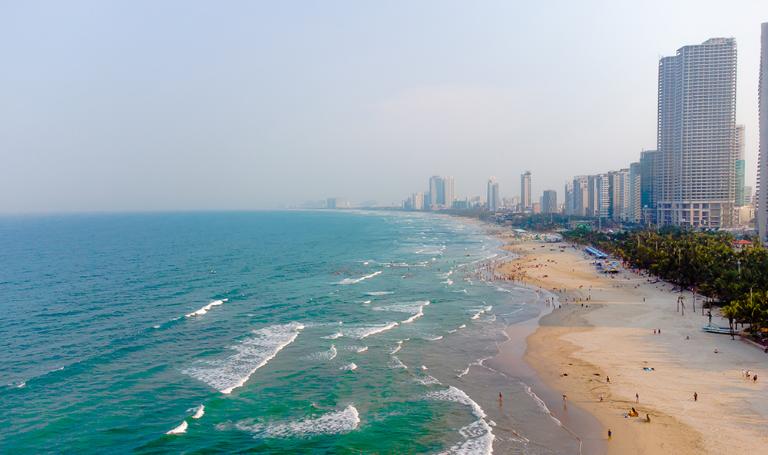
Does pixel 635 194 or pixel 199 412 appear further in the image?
pixel 635 194

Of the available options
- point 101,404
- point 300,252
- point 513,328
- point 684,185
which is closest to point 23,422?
point 101,404

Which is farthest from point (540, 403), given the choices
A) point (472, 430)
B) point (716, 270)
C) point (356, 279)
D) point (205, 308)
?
point (356, 279)

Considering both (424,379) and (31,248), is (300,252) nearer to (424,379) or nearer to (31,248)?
(31,248)

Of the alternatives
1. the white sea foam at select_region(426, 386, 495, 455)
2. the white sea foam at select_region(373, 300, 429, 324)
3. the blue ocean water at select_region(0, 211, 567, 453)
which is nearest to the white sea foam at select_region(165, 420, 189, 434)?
the blue ocean water at select_region(0, 211, 567, 453)

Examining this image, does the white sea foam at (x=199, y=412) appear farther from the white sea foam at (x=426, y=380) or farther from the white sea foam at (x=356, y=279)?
the white sea foam at (x=356, y=279)

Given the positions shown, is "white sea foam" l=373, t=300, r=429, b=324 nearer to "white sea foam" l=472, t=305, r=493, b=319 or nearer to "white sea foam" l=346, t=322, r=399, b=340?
"white sea foam" l=346, t=322, r=399, b=340

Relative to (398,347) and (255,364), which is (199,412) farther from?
(398,347)
